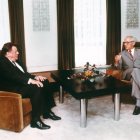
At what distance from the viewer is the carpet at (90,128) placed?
3.34 meters

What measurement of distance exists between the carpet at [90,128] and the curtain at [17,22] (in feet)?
5.63

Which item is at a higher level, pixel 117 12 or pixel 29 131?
pixel 117 12

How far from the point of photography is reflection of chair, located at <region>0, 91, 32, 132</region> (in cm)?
343

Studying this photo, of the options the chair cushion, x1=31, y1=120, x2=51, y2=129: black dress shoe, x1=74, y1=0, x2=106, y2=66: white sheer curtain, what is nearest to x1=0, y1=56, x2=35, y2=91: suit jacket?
the chair cushion

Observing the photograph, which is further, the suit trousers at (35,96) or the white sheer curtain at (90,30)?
the white sheer curtain at (90,30)

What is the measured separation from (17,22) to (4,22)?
30 centimetres

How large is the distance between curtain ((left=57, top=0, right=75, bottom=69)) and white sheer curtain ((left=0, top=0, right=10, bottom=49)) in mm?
1057

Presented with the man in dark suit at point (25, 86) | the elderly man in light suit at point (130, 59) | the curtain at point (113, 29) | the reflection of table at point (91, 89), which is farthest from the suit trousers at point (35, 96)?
the curtain at point (113, 29)

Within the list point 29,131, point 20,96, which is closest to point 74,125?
point 29,131

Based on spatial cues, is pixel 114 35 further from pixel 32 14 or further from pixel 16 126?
pixel 16 126

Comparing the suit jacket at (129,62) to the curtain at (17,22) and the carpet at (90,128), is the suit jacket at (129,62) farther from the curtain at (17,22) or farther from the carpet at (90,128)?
the curtain at (17,22)

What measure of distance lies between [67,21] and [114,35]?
1166 mm

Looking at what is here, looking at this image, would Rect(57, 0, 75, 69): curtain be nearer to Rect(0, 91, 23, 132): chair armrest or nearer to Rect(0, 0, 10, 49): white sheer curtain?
Rect(0, 0, 10, 49): white sheer curtain

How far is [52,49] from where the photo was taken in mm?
5805
